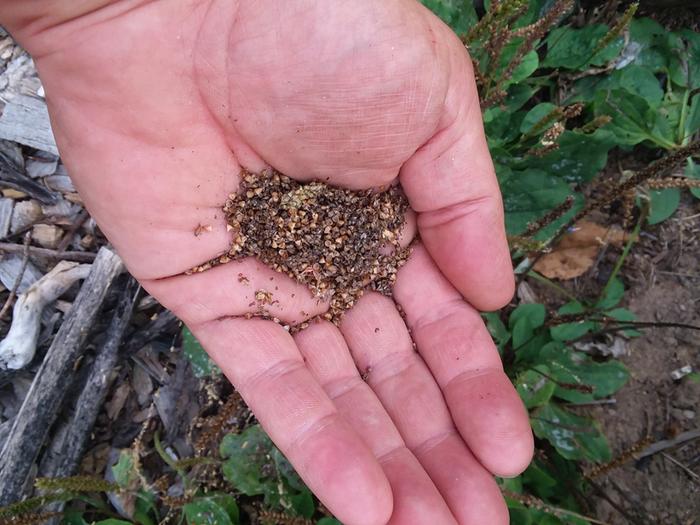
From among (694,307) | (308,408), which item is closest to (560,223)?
(694,307)

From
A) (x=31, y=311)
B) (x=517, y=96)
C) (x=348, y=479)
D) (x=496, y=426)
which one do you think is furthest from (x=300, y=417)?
(x=517, y=96)

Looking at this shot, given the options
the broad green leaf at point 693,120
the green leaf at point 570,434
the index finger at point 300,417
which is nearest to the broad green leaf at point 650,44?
the broad green leaf at point 693,120

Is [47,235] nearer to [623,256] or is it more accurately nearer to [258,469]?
[258,469]

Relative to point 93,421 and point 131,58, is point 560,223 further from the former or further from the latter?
point 93,421

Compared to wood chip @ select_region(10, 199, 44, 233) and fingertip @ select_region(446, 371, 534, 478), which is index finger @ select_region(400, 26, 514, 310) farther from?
wood chip @ select_region(10, 199, 44, 233)

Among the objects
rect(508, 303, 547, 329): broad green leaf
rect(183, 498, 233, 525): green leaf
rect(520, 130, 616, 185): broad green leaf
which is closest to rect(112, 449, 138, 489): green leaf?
rect(183, 498, 233, 525): green leaf

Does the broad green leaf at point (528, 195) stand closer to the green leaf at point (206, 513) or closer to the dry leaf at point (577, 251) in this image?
the dry leaf at point (577, 251)
